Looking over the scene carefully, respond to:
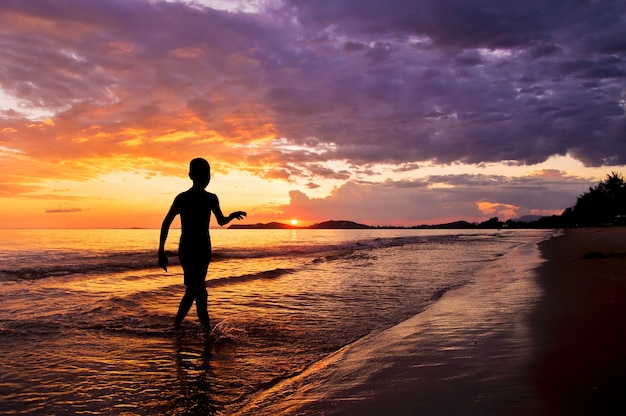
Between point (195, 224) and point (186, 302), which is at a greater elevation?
point (195, 224)

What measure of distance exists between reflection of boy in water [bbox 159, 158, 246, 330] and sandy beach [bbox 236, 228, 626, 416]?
2262 millimetres

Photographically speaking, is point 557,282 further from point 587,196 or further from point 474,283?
point 587,196

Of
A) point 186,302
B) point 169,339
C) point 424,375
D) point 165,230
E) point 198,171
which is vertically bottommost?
point 169,339

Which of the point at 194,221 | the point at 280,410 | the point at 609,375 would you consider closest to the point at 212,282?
the point at 194,221

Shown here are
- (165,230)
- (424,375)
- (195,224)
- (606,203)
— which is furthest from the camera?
(606,203)

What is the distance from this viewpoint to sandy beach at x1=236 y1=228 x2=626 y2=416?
3.29 m

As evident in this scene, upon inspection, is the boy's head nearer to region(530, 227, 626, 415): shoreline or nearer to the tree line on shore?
region(530, 227, 626, 415): shoreline

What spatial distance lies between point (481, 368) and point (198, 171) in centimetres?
437

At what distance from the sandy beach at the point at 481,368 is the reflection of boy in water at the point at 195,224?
2.26m

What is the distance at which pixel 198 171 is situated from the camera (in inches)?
246

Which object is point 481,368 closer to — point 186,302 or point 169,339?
point 186,302

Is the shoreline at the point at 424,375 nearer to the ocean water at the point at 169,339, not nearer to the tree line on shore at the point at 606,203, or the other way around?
the ocean water at the point at 169,339

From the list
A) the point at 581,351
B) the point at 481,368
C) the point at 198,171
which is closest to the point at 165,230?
the point at 198,171

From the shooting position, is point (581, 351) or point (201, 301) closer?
point (581, 351)
